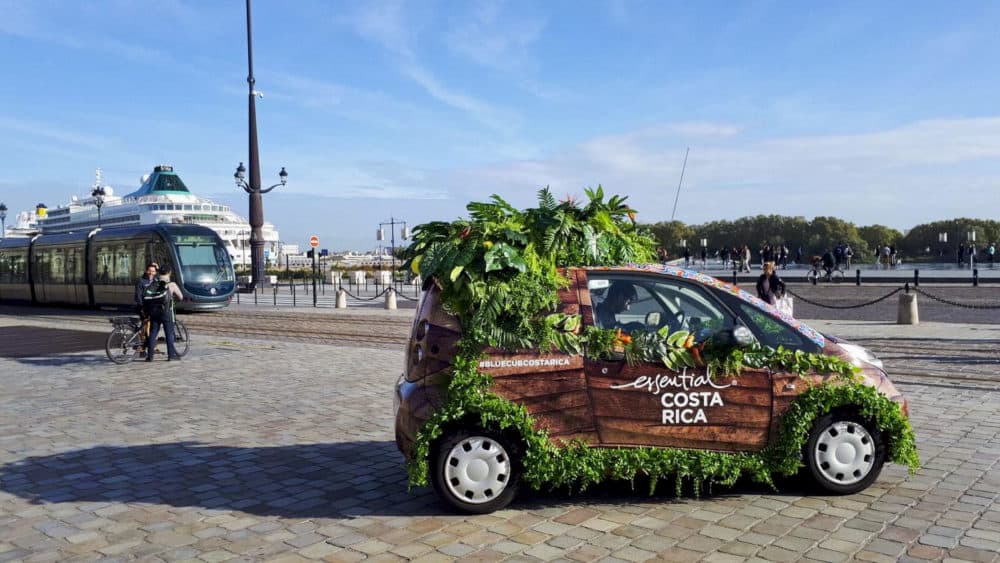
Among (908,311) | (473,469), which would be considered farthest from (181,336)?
(908,311)

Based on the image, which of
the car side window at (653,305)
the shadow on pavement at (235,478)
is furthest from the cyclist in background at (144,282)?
the car side window at (653,305)

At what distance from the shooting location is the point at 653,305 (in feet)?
17.9

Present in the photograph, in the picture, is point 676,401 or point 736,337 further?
point 676,401

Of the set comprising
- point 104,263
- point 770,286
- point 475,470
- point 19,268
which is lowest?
point 475,470

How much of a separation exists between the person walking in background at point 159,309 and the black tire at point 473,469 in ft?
30.1

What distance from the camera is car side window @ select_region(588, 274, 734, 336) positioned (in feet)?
17.6

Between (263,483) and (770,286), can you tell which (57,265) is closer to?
(770,286)

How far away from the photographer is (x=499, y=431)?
5.18 m

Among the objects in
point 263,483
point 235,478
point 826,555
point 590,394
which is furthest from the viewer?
point 235,478

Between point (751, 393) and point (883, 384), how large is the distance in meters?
0.89

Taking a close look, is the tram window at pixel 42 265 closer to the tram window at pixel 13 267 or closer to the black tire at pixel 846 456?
the tram window at pixel 13 267

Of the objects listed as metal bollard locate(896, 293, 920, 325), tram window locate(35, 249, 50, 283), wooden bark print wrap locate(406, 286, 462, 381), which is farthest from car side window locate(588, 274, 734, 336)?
tram window locate(35, 249, 50, 283)

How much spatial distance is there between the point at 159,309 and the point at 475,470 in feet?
31.2

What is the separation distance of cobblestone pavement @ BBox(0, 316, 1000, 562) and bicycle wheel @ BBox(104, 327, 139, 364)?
4098 mm
